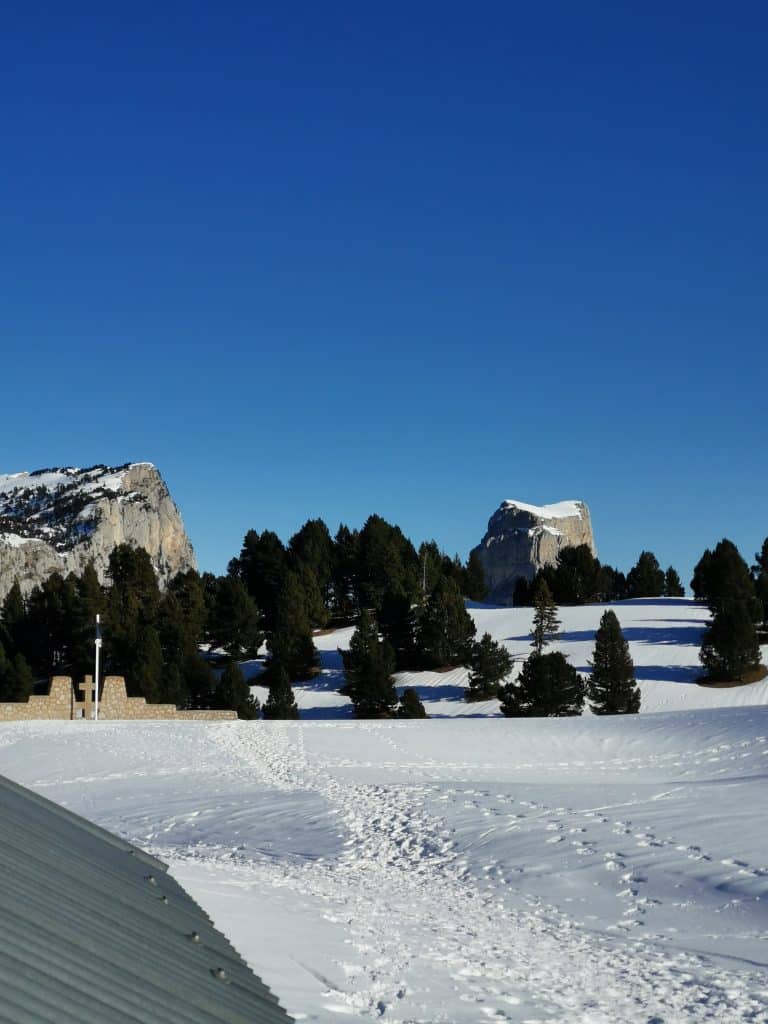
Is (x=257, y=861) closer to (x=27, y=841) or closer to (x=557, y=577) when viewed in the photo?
(x=27, y=841)

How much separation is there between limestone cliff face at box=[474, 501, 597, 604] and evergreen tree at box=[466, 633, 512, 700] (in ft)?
247

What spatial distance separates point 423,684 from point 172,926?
2030 inches

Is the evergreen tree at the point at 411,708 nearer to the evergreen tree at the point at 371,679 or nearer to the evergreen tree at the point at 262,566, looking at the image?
the evergreen tree at the point at 371,679

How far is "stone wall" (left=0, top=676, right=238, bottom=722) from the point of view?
143 ft

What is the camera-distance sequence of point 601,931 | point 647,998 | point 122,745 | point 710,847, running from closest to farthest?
point 647,998, point 601,931, point 710,847, point 122,745

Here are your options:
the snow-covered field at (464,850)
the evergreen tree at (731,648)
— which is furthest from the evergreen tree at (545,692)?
the evergreen tree at (731,648)

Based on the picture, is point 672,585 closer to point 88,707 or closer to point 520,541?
point 520,541

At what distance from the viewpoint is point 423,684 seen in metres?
58.6

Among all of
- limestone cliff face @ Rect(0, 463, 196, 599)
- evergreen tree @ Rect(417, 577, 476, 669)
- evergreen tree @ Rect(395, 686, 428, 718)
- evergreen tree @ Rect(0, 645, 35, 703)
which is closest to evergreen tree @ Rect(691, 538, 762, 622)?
evergreen tree @ Rect(417, 577, 476, 669)

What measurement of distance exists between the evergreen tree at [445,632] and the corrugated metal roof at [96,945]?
5290 cm

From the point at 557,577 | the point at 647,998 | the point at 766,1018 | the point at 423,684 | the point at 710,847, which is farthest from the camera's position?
the point at 557,577

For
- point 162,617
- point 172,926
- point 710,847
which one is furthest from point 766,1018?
point 162,617

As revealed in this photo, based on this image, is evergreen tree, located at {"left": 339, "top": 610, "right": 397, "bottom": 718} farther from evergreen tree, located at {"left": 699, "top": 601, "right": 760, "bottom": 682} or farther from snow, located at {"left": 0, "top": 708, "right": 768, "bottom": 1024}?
evergreen tree, located at {"left": 699, "top": 601, "right": 760, "bottom": 682}

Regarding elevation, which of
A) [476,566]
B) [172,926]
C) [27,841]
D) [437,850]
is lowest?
[437,850]
